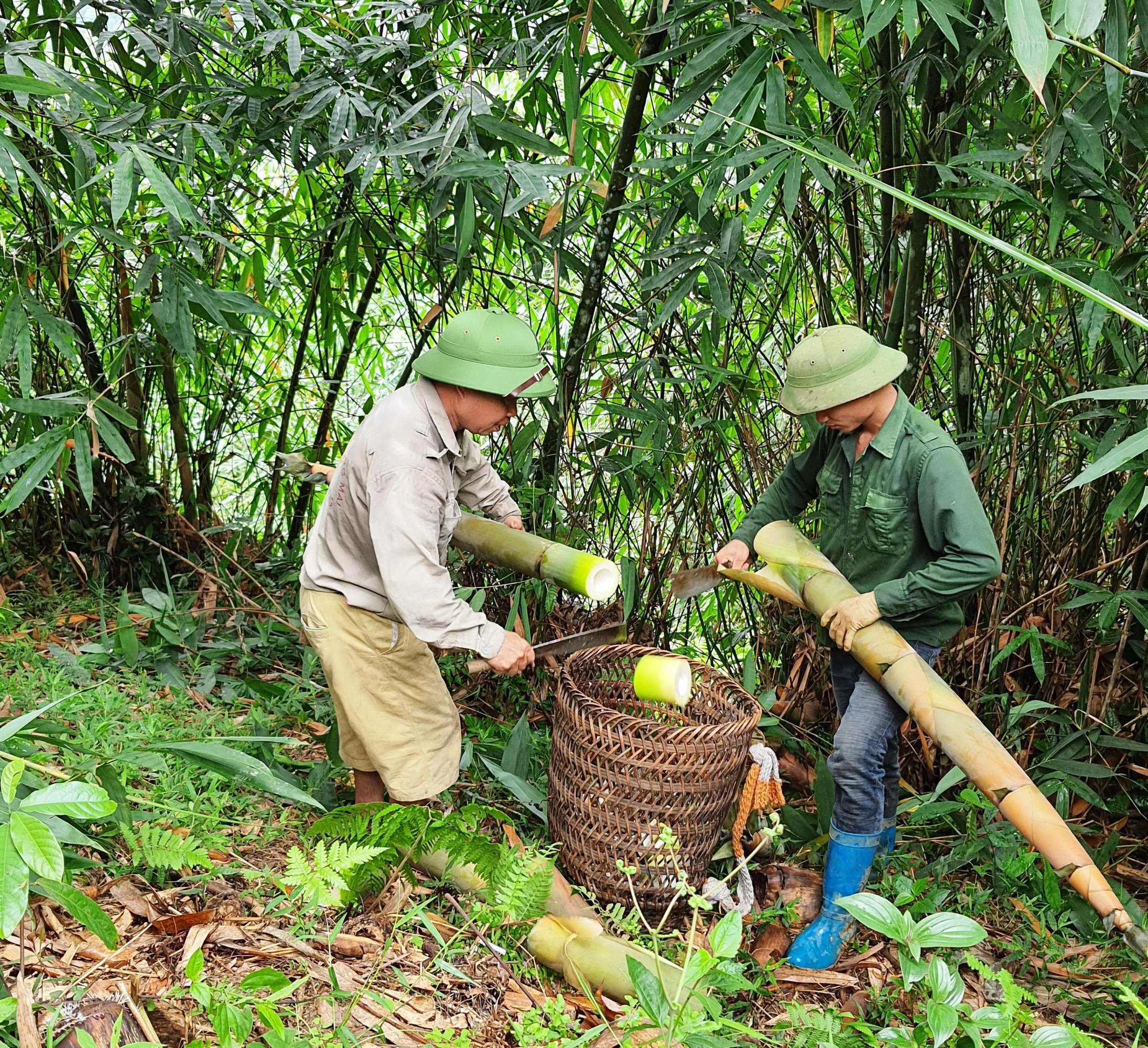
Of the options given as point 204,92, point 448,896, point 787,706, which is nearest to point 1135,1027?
point 787,706

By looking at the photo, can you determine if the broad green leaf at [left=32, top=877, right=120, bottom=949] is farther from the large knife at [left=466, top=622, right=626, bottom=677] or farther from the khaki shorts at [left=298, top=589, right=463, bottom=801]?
the large knife at [left=466, top=622, right=626, bottom=677]

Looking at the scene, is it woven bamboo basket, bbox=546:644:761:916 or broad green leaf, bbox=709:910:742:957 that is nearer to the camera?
broad green leaf, bbox=709:910:742:957

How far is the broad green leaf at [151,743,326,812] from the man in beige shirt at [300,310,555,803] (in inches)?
20.8

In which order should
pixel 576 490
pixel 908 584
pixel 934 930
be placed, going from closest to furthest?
pixel 934 930, pixel 908 584, pixel 576 490

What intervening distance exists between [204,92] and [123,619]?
5.62 feet

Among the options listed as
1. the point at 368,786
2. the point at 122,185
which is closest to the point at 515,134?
the point at 122,185

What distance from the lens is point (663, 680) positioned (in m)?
2.57

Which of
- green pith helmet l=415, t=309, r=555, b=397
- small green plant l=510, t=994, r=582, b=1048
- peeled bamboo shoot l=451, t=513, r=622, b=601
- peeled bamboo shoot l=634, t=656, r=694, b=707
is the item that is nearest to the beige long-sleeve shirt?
green pith helmet l=415, t=309, r=555, b=397

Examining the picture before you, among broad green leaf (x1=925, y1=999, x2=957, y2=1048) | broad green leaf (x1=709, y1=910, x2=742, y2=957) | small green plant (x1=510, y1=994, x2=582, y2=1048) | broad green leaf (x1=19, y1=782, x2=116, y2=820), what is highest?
broad green leaf (x1=19, y1=782, x2=116, y2=820)

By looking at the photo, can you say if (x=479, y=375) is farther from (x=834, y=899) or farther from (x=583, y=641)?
(x=834, y=899)

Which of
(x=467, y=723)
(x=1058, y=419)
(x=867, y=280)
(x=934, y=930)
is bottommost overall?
(x=467, y=723)

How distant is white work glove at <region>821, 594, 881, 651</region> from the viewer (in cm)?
248

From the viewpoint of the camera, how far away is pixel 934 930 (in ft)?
5.50

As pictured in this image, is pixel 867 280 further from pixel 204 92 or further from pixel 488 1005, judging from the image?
pixel 488 1005
